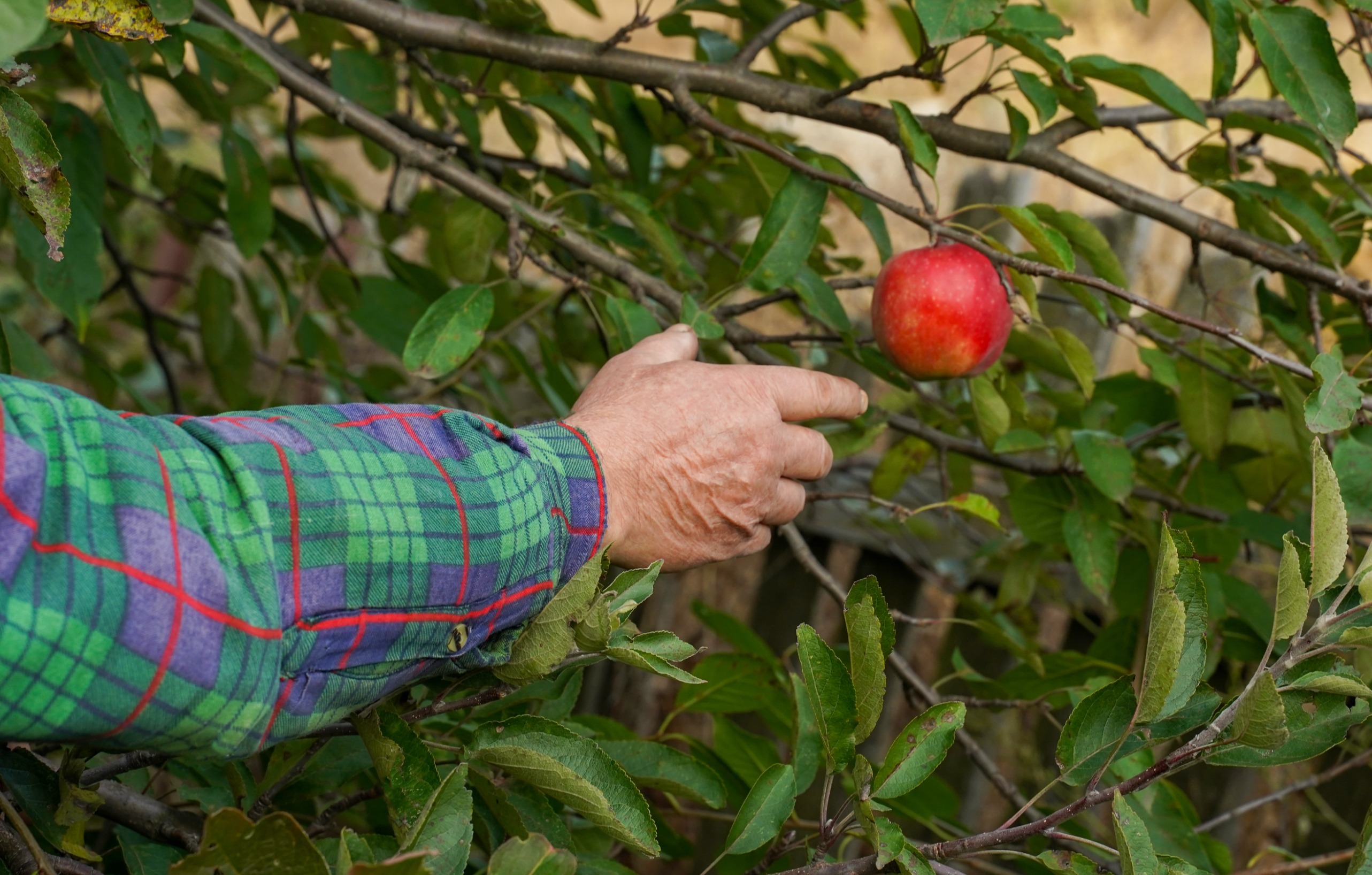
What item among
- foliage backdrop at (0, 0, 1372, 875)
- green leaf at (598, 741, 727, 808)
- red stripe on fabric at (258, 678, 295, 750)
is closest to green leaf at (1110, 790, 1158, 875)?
foliage backdrop at (0, 0, 1372, 875)

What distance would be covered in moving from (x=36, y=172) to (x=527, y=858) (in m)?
0.65

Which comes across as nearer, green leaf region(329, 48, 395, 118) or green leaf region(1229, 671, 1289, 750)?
green leaf region(1229, 671, 1289, 750)

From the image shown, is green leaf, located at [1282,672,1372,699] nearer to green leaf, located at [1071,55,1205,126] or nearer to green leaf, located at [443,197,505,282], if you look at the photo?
green leaf, located at [1071,55,1205,126]

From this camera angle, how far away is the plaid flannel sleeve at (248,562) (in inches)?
24.1

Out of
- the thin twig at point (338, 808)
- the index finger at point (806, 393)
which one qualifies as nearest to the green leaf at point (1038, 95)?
the index finger at point (806, 393)

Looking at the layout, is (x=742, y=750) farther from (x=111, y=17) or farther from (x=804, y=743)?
(x=111, y=17)

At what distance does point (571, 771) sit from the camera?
2.48 feet

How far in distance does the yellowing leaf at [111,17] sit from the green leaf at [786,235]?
67 cm

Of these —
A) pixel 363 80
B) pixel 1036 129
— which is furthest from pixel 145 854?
pixel 1036 129

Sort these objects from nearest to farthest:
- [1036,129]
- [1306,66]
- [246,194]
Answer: [1306,66]
[246,194]
[1036,129]

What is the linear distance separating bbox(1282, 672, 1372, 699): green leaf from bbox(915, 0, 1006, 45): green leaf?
0.68 meters

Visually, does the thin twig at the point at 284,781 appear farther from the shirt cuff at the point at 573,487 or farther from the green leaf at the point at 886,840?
the green leaf at the point at 886,840

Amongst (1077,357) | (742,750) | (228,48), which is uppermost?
(228,48)

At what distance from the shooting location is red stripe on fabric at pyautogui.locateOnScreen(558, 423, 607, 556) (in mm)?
995
